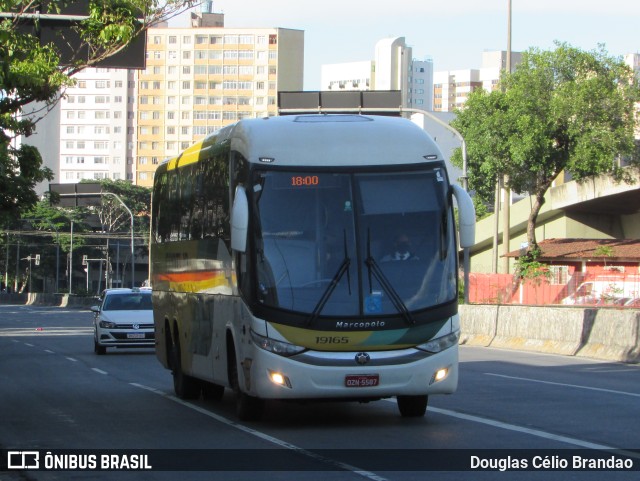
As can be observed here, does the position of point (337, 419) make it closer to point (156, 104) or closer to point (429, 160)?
point (429, 160)

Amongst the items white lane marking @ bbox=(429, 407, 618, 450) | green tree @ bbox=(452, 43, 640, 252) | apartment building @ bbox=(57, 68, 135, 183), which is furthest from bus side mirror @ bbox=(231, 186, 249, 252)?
apartment building @ bbox=(57, 68, 135, 183)

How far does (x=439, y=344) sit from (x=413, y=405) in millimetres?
1185

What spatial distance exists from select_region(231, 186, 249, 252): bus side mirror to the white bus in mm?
13

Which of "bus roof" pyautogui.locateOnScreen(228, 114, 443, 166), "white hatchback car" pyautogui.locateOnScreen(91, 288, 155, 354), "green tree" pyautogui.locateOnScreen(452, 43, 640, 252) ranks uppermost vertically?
"green tree" pyautogui.locateOnScreen(452, 43, 640, 252)

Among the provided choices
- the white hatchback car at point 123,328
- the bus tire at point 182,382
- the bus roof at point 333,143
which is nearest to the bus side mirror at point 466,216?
the bus roof at point 333,143

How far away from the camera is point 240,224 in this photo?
13203mm

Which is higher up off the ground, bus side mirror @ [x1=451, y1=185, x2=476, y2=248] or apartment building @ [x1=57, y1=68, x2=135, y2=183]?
apartment building @ [x1=57, y1=68, x2=135, y2=183]

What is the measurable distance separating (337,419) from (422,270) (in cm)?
233

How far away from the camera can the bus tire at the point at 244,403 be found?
14.0 meters

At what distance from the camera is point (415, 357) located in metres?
13.1

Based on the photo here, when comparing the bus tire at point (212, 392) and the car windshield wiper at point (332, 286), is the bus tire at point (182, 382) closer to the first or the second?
the bus tire at point (212, 392)

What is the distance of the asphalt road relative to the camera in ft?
34.2

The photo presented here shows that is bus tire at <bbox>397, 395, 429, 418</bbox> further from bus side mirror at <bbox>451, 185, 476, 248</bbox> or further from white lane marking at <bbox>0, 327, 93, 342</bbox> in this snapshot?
white lane marking at <bbox>0, 327, 93, 342</bbox>

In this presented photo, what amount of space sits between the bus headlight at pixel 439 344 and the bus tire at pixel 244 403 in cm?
207
